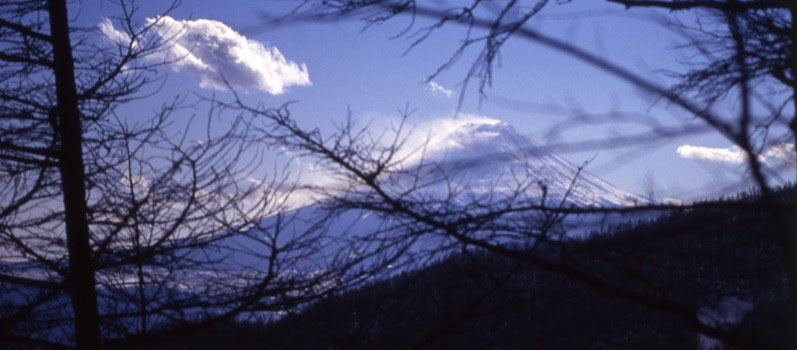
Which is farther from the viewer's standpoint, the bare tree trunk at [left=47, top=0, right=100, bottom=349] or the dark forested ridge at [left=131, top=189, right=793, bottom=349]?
the bare tree trunk at [left=47, top=0, right=100, bottom=349]

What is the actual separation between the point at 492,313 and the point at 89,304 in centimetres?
348

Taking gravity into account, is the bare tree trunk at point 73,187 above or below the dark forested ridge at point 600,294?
above

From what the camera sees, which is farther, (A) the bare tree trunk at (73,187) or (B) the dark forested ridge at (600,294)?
(A) the bare tree trunk at (73,187)

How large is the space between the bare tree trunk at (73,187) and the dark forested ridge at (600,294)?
2.21m

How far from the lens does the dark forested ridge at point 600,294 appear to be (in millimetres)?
2738

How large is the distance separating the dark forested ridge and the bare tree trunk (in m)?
2.21

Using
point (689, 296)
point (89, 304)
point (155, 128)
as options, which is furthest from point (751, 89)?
point (89, 304)

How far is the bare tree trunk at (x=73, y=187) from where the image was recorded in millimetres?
4906

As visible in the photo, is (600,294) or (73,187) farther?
(73,187)

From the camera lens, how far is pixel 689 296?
10.5 ft

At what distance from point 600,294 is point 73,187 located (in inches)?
171

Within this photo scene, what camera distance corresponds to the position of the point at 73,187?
5.10 m

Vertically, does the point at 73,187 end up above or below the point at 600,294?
above

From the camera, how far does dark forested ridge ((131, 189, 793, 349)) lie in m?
2.74
